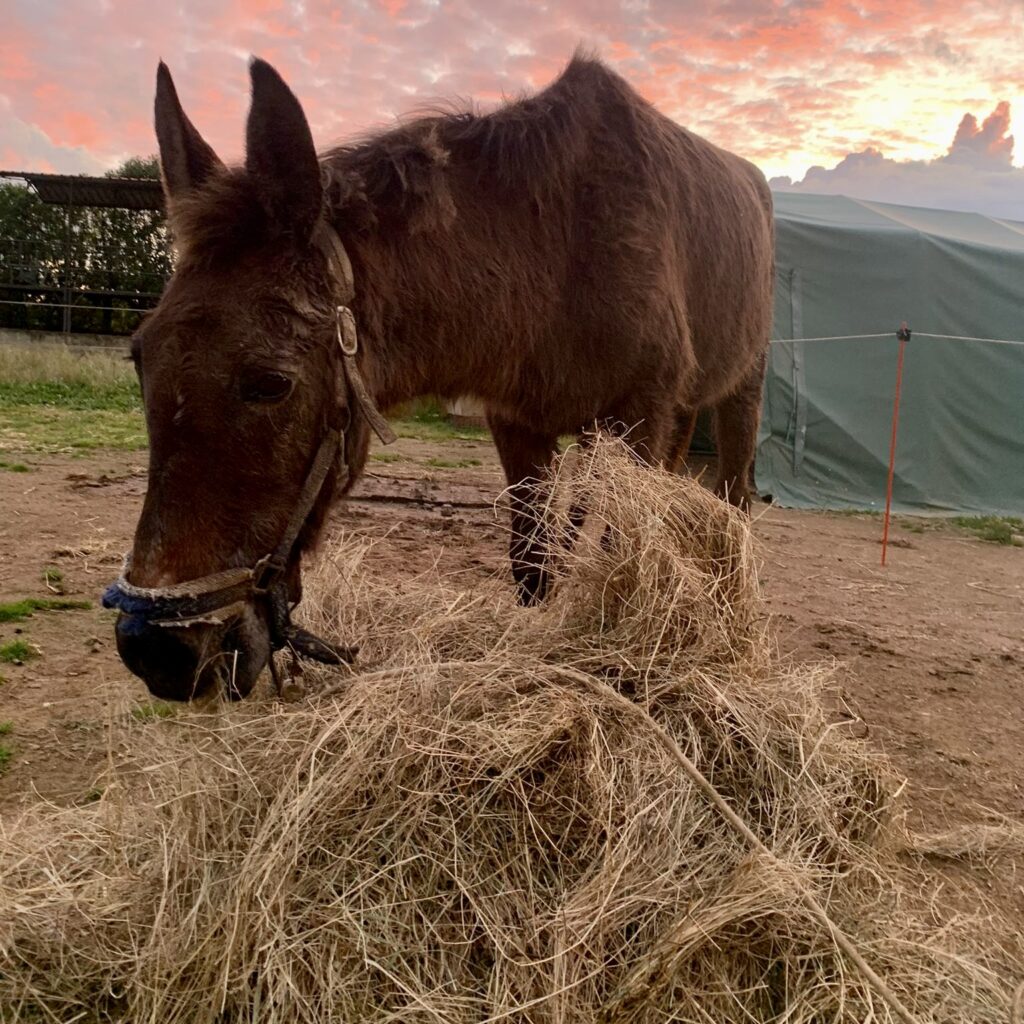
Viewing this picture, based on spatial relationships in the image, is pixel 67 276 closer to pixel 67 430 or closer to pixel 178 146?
pixel 67 430

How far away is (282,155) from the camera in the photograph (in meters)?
1.91

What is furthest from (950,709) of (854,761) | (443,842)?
(443,842)

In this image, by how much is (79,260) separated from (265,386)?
773 inches

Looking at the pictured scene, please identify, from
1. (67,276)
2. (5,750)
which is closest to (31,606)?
(5,750)

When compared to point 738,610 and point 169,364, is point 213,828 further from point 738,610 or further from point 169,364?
point 738,610

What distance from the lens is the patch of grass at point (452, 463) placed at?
8688mm

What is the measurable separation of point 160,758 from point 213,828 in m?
0.28

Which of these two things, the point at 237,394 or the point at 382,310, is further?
the point at 382,310

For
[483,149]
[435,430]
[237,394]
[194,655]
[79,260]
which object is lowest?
[435,430]

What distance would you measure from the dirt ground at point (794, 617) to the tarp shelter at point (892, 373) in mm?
841

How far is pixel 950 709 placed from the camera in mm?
3316

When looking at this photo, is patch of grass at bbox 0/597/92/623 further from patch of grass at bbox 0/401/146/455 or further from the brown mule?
patch of grass at bbox 0/401/146/455

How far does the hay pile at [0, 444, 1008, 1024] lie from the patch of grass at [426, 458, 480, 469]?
6.82 meters

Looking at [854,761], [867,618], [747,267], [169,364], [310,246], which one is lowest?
[867,618]
